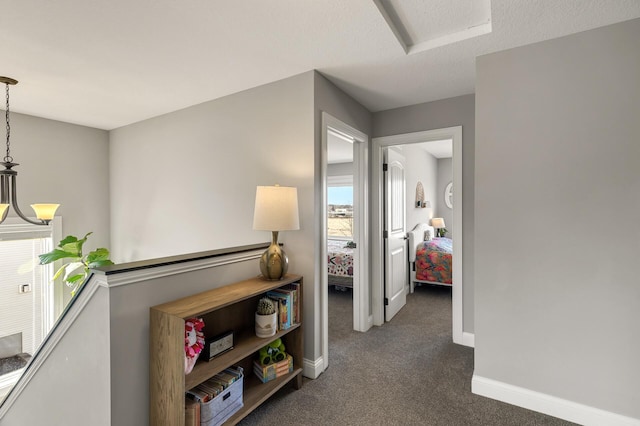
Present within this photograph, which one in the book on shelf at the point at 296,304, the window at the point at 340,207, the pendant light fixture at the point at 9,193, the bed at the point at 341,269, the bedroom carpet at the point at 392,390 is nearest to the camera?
the bedroom carpet at the point at 392,390

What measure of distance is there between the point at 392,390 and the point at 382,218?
173cm

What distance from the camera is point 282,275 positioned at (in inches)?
84.8

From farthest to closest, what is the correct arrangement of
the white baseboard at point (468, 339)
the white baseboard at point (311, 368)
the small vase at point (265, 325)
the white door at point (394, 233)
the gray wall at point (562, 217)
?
the white door at point (394, 233), the white baseboard at point (468, 339), the white baseboard at point (311, 368), the small vase at point (265, 325), the gray wall at point (562, 217)

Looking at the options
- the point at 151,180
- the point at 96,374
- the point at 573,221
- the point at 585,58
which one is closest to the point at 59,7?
the point at 96,374

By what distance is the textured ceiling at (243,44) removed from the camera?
5.41ft

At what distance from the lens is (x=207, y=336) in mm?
1918

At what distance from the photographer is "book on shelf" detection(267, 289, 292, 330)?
2.12 meters

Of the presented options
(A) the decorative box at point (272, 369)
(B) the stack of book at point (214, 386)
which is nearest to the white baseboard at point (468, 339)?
(A) the decorative box at point (272, 369)

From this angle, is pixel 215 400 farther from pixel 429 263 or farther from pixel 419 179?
pixel 419 179

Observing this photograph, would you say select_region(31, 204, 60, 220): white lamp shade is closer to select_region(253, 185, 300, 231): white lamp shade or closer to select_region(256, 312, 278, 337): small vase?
select_region(253, 185, 300, 231): white lamp shade

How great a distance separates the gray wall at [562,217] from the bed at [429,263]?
2444 mm

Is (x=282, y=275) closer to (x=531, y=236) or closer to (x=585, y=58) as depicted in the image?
(x=531, y=236)

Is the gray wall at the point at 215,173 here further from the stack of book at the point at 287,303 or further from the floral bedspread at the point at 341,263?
the floral bedspread at the point at 341,263

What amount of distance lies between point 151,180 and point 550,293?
400cm
